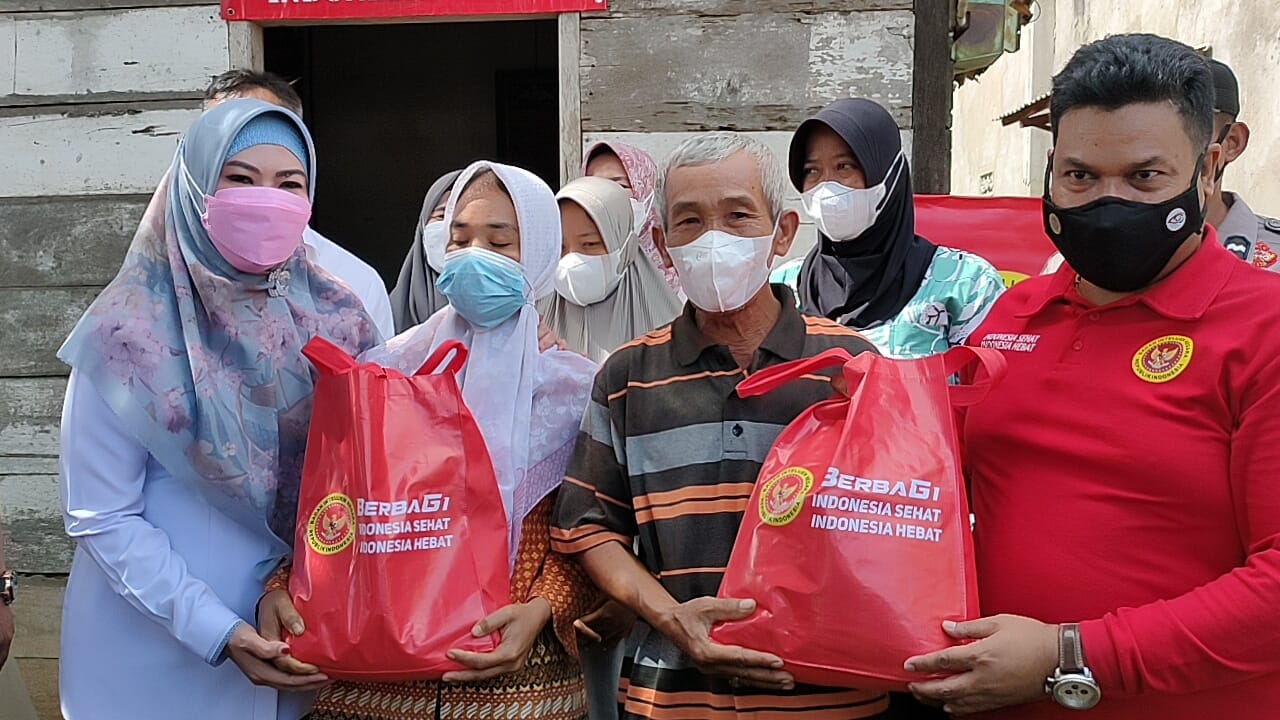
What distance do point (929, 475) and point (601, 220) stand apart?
166cm

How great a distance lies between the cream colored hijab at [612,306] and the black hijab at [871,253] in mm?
429

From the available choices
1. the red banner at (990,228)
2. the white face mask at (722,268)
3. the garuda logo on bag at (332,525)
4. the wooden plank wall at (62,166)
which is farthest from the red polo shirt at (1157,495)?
the wooden plank wall at (62,166)

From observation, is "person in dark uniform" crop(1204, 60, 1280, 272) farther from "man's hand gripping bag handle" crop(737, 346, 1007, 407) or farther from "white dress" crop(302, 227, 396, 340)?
"white dress" crop(302, 227, 396, 340)

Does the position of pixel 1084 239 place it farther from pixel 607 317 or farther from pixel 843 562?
pixel 607 317

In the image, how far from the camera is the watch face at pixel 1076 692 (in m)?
1.64

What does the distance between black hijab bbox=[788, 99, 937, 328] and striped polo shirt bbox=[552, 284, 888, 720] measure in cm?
97

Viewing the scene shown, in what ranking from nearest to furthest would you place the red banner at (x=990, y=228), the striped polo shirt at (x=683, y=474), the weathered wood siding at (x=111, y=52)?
the striped polo shirt at (x=683, y=474) → the red banner at (x=990, y=228) → the weathered wood siding at (x=111, y=52)

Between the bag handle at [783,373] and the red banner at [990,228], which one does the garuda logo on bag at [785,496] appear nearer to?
the bag handle at [783,373]

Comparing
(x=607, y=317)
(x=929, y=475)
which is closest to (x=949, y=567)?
(x=929, y=475)

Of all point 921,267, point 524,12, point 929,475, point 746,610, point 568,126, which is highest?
point 524,12

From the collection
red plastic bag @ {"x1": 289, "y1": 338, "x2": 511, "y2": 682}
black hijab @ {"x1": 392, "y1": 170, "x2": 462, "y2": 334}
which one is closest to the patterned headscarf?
black hijab @ {"x1": 392, "y1": 170, "x2": 462, "y2": 334}

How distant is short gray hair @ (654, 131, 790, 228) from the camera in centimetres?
210

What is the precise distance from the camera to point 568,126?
4.36 m

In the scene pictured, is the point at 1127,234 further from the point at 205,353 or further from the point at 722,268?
the point at 205,353
